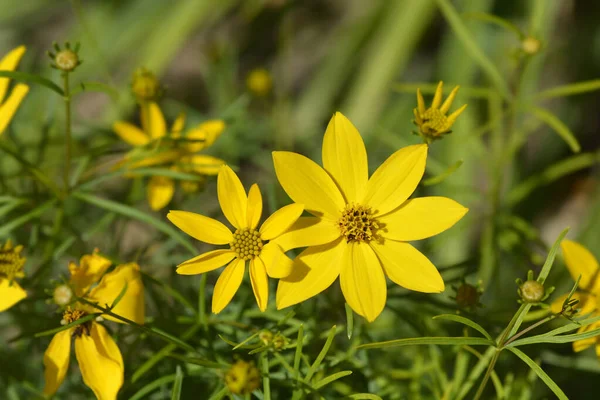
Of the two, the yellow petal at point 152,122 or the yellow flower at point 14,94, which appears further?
the yellow petal at point 152,122

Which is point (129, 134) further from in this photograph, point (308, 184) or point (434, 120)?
point (434, 120)

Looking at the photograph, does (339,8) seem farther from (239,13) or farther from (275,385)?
(275,385)

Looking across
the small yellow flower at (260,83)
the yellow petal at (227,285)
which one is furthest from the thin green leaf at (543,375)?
the small yellow flower at (260,83)

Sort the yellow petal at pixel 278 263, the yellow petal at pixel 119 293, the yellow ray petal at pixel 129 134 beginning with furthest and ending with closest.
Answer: the yellow ray petal at pixel 129 134, the yellow petal at pixel 119 293, the yellow petal at pixel 278 263

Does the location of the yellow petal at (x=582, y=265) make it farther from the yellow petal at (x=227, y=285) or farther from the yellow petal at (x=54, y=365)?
the yellow petal at (x=54, y=365)

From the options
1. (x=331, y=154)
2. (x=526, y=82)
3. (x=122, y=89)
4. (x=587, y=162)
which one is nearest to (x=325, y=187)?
(x=331, y=154)
